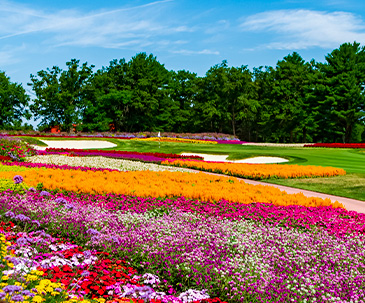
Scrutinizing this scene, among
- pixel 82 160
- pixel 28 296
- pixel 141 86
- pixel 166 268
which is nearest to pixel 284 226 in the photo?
pixel 166 268

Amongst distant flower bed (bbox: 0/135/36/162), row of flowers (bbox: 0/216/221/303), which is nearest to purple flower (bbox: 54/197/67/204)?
row of flowers (bbox: 0/216/221/303)

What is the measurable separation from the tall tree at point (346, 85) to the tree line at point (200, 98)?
0.11 metres

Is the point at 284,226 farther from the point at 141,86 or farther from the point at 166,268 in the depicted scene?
the point at 141,86

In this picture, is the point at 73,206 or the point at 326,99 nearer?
the point at 73,206

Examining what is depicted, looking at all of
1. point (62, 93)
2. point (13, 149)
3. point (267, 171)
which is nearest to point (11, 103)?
point (62, 93)

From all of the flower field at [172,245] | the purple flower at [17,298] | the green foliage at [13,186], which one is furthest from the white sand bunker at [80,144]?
the purple flower at [17,298]

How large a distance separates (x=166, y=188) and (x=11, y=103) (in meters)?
46.0

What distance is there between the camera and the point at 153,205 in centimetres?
768

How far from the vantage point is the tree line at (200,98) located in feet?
150

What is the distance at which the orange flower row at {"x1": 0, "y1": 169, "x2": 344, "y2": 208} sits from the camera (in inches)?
347

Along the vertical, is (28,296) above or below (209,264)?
above

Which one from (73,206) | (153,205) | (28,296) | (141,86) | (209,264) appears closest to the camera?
(28,296)

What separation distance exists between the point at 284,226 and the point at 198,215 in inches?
62.8

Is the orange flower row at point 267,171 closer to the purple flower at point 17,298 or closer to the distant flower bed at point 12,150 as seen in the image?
the distant flower bed at point 12,150
